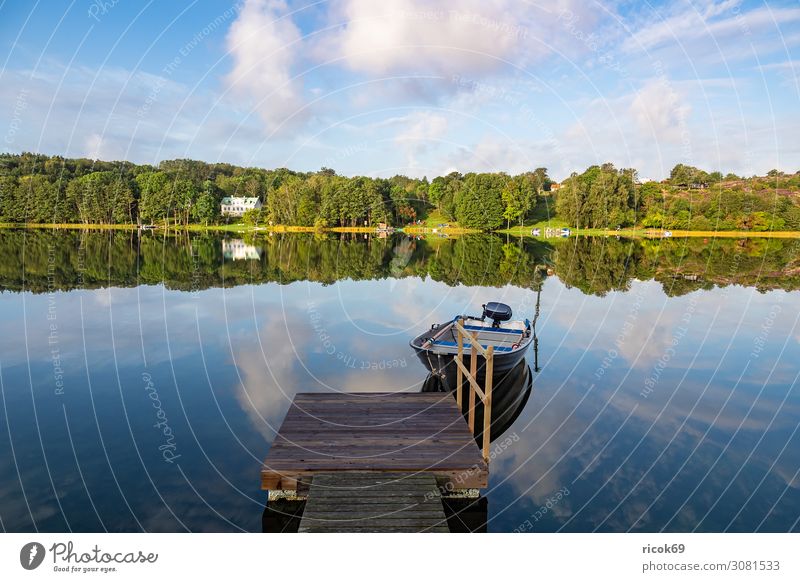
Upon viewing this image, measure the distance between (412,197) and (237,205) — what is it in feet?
172

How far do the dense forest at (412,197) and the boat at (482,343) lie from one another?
294ft

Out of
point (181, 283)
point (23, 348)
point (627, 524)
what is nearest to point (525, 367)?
point (627, 524)

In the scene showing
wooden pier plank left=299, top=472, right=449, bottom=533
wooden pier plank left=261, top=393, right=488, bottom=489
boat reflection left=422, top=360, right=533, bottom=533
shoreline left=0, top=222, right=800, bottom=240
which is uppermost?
shoreline left=0, top=222, right=800, bottom=240

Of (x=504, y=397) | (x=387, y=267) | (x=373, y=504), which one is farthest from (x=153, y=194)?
(x=373, y=504)

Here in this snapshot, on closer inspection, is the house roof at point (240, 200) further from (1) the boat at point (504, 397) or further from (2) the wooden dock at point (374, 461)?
(2) the wooden dock at point (374, 461)

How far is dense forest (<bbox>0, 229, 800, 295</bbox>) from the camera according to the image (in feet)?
152

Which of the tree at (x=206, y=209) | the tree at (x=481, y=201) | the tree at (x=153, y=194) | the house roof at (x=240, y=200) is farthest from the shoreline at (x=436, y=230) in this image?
the house roof at (x=240, y=200)

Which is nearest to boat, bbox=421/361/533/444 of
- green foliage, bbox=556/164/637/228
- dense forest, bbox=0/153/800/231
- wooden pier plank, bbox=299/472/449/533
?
wooden pier plank, bbox=299/472/449/533

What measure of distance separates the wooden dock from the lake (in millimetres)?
1266

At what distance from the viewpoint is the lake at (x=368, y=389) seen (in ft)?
37.7

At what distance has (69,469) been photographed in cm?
1259

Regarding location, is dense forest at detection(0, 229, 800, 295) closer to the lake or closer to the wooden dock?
the lake
